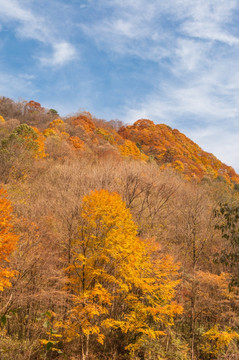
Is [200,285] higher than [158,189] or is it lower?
lower

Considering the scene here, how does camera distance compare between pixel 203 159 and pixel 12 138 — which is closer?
pixel 12 138

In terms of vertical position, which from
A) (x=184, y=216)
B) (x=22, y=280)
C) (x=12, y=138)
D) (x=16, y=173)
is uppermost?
(x=12, y=138)

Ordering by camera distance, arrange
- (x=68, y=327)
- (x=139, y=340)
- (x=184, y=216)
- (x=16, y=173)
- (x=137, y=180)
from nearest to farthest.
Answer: (x=68, y=327) → (x=139, y=340) → (x=184, y=216) → (x=16, y=173) → (x=137, y=180)

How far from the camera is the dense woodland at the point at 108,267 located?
13.4 metres

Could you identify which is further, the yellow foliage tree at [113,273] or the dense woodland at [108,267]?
the yellow foliage tree at [113,273]

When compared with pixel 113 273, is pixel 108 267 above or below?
above

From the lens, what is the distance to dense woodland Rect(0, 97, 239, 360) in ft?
44.1

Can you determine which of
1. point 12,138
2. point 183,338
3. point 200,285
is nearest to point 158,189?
point 200,285

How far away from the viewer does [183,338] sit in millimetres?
16562

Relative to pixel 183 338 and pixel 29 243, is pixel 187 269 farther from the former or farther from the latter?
pixel 29 243

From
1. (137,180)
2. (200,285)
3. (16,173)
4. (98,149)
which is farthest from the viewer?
(98,149)

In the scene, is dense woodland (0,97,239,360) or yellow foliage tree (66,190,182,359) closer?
dense woodland (0,97,239,360)

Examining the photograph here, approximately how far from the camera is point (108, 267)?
15.9 metres

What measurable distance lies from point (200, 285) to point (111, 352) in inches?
333
